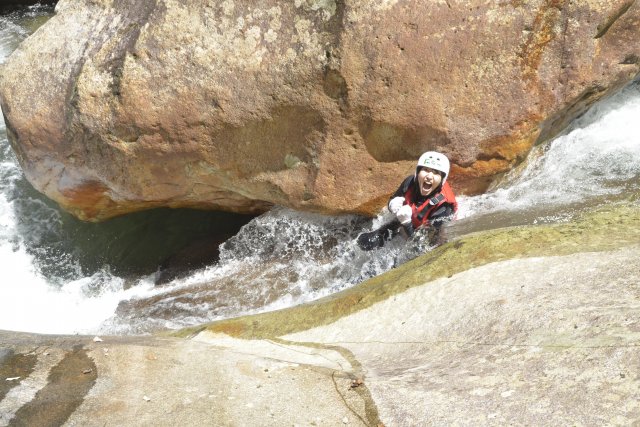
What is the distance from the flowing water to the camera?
20.3 feet

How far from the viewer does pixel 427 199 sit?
5.68 metres

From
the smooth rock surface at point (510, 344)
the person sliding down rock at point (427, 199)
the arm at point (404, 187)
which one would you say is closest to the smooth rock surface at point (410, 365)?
the smooth rock surface at point (510, 344)

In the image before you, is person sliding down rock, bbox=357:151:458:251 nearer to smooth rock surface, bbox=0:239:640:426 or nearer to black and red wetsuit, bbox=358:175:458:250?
black and red wetsuit, bbox=358:175:458:250

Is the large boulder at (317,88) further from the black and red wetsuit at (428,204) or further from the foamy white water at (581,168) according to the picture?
the black and red wetsuit at (428,204)

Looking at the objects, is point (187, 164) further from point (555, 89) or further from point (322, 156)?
point (555, 89)

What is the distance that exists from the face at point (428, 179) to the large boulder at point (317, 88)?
56 cm

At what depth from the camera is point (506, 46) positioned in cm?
579

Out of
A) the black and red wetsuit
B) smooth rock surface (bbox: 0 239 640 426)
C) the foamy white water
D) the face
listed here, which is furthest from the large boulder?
smooth rock surface (bbox: 0 239 640 426)

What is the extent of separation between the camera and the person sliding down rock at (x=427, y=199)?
554 cm

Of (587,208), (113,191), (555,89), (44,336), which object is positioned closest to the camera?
(44,336)

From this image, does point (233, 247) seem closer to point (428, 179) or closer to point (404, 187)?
point (404, 187)

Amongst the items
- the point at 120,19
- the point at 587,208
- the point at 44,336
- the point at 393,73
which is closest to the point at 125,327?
the point at 44,336

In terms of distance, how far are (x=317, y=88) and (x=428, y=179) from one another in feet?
4.17

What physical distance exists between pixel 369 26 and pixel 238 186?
6.62ft
